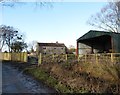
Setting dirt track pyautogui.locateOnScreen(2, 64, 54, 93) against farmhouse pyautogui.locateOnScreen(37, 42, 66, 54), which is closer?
dirt track pyautogui.locateOnScreen(2, 64, 54, 93)

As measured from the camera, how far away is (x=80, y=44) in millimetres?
37562

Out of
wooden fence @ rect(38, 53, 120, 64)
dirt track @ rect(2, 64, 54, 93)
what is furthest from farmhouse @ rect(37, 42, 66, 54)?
dirt track @ rect(2, 64, 54, 93)

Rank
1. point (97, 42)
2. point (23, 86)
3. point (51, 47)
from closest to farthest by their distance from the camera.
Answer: point (23, 86)
point (97, 42)
point (51, 47)

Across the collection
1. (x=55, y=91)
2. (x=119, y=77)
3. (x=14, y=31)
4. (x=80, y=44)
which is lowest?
(x=55, y=91)

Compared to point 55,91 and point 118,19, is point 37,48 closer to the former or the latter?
point 118,19

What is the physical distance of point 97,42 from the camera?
1571 inches

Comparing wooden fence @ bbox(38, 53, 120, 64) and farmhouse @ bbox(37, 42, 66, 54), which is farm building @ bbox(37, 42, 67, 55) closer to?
farmhouse @ bbox(37, 42, 66, 54)

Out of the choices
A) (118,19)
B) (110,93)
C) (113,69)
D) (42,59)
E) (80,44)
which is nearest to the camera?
(110,93)

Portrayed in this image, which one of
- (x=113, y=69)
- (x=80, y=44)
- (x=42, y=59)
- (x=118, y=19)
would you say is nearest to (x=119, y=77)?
(x=113, y=69)

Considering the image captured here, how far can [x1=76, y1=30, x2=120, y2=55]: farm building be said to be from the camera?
31469 millimetres

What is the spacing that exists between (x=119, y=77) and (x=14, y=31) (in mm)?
61773

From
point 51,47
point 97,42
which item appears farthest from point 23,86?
point 51,47

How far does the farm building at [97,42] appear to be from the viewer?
3147 cm

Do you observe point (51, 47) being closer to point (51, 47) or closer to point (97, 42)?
point (51, 47)
